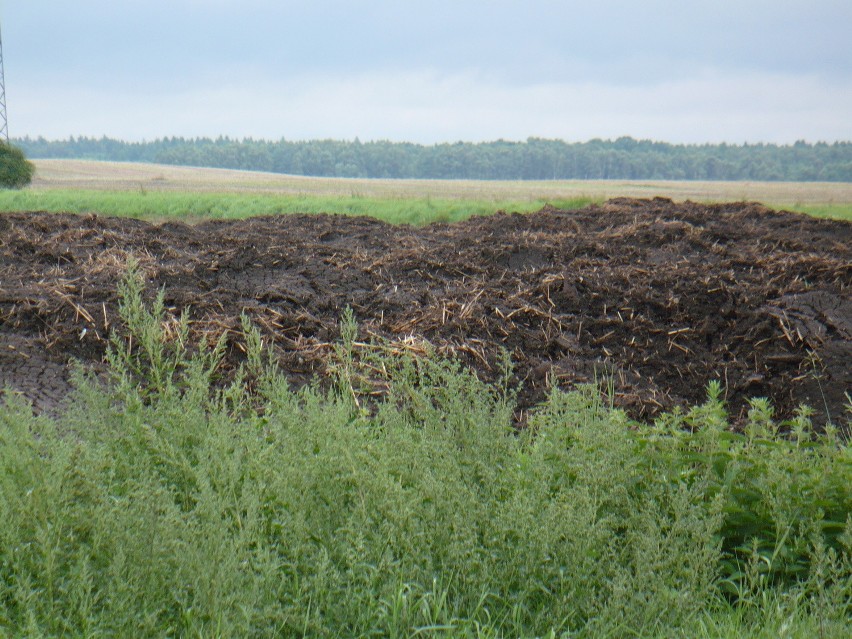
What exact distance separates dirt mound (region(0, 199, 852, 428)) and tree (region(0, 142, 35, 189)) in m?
25.0

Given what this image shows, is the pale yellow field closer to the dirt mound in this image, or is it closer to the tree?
the tree

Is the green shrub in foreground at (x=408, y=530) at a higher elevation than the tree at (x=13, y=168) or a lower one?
lower

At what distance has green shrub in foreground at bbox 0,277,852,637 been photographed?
9.25ft

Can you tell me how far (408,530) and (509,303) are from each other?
172 inches

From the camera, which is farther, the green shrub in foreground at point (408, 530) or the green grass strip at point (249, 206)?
the green grass strip at point (249, 206)

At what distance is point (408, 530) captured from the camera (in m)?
3.12

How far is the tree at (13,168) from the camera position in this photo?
1323 inches

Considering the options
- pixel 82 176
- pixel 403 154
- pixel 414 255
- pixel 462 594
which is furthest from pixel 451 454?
pixel 403 154

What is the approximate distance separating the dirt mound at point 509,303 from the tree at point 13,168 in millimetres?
24975

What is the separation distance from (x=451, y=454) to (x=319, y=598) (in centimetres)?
89

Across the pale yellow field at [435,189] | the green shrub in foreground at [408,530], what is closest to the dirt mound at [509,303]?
the green shrub in foreground at [408,530]

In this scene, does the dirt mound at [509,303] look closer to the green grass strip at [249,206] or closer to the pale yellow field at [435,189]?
the green grass strip at [249,206]

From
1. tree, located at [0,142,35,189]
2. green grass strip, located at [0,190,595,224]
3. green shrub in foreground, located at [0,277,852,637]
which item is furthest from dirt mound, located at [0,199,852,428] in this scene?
tree, located at [0,142,35,189]

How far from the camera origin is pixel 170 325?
6.44 meters
